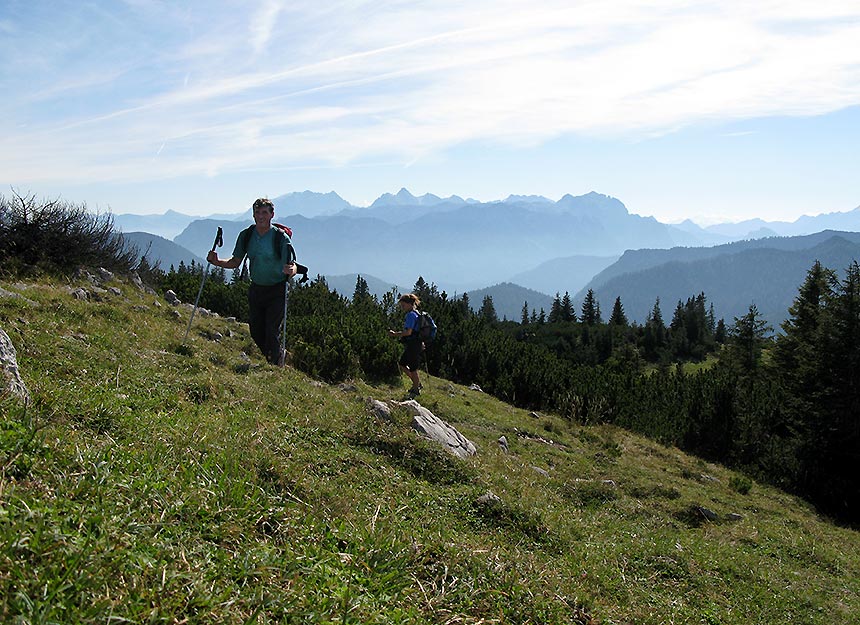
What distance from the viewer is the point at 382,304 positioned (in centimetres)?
2205

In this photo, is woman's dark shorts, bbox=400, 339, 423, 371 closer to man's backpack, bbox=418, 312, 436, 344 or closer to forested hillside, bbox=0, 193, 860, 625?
man's backpack, bbox=418, 312, 436, 344

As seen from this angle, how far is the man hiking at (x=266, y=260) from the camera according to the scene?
8922mm

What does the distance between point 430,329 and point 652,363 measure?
56.5m

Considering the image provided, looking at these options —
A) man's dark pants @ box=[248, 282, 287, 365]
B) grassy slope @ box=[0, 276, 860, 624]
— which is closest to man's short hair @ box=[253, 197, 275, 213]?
man's dark pants @ box=[248, 282, 287, 365]

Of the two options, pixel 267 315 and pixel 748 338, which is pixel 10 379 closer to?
pixel 267 315

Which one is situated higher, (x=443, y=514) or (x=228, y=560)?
(x=228, y=560)

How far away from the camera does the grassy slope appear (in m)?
2.71

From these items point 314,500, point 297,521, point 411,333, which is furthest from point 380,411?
point 411,333

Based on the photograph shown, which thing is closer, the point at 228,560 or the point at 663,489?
the point at 228,560

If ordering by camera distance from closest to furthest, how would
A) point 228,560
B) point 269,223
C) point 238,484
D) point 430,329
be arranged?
point 228,560
point 238,484
point 269,223
point 430,329

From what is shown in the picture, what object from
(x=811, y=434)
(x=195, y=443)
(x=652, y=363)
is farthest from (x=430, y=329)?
(x=652, y=363)

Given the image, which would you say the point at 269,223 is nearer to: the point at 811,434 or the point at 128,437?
the point at 128,437

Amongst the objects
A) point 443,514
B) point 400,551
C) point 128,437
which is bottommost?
point 443,514

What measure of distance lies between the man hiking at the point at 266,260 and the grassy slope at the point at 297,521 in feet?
3.84
